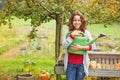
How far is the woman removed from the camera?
6062mm

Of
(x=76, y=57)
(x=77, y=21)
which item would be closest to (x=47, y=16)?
(x=77, y=21)

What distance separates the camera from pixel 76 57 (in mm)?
6117

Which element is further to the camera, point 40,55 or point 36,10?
point 40,55

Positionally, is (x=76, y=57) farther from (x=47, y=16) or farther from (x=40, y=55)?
(x=40, y=55)

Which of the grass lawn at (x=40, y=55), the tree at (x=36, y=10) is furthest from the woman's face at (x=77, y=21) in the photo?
the grass lawn at (x=40, y=55)

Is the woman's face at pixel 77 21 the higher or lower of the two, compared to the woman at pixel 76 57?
higher

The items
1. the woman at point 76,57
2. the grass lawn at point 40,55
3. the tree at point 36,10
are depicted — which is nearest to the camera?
the woman at point 76,57

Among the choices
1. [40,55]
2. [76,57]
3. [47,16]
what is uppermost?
[47,16]

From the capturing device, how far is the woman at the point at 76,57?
6062 millimetres

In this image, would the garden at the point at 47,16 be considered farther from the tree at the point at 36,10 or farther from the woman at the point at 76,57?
the woman at the point at 76,57

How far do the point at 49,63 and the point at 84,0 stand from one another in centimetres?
300

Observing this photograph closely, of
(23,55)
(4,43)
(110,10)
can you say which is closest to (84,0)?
(110,10)

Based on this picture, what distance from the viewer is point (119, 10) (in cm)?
911

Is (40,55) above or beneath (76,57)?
beneath
